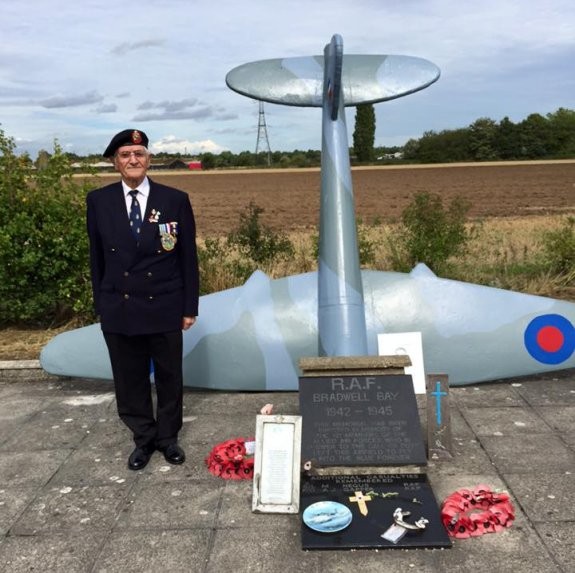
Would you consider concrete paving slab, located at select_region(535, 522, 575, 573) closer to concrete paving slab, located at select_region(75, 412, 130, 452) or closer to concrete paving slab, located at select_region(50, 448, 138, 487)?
concrete paving slab, located at select_region(50, 448, 138, 487)

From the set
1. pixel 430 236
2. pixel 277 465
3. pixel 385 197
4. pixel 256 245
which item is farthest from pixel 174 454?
pixel 385 197

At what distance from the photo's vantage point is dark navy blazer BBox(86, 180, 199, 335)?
3861mm

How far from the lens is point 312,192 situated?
40719 mm

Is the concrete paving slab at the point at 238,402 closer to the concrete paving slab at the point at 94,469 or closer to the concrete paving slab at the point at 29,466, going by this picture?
the concrete paving slab at the point at 94,469

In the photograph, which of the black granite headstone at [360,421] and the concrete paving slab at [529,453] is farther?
the concrete paving slab at [529,453]

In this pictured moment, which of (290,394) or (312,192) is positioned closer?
(290,394)

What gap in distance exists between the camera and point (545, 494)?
3.77 m

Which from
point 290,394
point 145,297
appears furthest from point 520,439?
point 145,297

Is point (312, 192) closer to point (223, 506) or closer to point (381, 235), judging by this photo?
point (381, 235)

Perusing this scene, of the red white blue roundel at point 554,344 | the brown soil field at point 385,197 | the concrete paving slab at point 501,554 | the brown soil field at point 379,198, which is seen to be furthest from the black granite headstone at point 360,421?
the brown soil field at point 385,197

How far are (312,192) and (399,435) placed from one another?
123ft

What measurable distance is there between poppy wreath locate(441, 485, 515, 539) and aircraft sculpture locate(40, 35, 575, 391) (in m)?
1.89

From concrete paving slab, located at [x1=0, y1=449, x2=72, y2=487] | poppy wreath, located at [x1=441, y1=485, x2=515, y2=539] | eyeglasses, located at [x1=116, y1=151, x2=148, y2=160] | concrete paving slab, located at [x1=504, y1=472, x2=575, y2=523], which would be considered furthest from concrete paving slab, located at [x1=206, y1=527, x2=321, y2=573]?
eyeglasses, located at [x1=116, y1=151, x2=148, y2=160]

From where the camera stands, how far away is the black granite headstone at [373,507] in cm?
328
